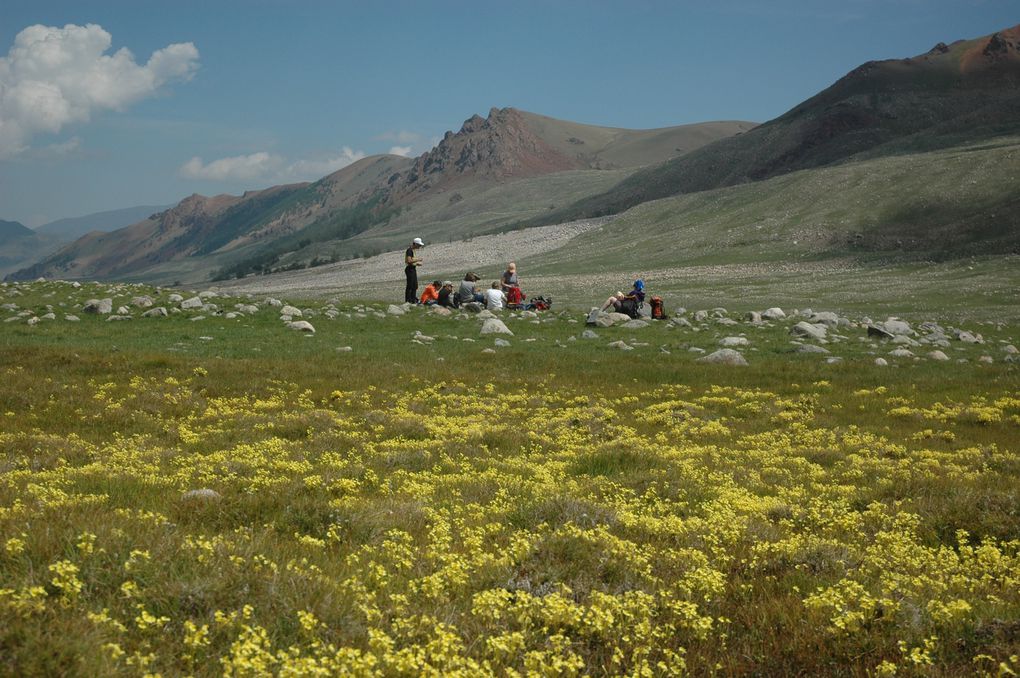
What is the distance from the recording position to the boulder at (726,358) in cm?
2484

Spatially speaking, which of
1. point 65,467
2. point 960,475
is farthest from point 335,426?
point 960,475

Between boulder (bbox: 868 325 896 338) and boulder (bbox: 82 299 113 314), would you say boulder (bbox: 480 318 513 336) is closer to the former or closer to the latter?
boulder (bbox: 868 325 896 338)

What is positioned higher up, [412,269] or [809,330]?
[412,269]

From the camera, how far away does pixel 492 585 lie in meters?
7.14

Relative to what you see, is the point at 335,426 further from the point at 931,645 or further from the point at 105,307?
the point at 105,307

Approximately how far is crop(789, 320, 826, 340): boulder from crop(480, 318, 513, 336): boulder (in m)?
12.9

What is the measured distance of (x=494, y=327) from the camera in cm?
3131

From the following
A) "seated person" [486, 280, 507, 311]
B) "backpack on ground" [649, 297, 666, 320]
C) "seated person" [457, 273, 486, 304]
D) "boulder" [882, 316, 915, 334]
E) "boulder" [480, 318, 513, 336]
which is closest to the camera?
"boulder" [480, 318, 513, 336]

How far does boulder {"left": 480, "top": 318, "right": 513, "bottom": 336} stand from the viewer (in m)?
30.9

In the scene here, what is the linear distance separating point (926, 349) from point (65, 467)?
96.6ft

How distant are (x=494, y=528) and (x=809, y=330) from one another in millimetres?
26602

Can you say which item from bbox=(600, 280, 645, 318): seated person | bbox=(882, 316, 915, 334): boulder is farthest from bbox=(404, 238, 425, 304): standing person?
bbox=(882, 316, 915, 334): boulder

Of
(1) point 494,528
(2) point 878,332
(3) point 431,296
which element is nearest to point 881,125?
(2) point 878,332

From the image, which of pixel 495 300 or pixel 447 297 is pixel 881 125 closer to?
pixel 495 300
